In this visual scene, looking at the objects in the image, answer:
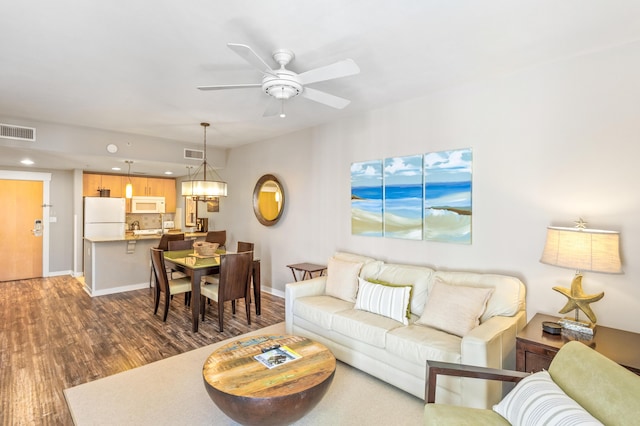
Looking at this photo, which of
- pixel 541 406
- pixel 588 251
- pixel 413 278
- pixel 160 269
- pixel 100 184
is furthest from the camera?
pixel 100 184

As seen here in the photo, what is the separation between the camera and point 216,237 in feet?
19.9

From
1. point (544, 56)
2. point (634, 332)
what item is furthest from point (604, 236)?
point (544, 56)

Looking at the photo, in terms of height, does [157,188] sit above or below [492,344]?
above

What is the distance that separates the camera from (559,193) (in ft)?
8.49

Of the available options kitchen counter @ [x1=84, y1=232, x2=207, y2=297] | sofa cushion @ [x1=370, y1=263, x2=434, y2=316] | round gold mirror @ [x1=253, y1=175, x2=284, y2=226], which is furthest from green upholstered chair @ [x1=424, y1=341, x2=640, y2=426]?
kitchen counter @ [x1=84, y1=232, x2=207, y2=297]

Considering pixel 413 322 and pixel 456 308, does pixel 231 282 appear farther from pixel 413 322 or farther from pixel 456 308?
pixel 456 308

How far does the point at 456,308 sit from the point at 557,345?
2.21 ft

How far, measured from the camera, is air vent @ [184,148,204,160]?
5.73 meters

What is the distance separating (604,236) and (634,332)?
77cm

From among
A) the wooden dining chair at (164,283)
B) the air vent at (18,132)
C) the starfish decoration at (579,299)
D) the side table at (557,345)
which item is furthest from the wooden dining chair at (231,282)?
the starfish decoration at (579,299)

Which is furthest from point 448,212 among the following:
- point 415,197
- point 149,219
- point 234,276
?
point 149,219

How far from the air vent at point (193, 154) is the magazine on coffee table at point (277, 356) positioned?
4396 millimetres

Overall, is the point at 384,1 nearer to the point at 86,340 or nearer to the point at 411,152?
the point at 411,152

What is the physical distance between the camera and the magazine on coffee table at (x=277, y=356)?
7.10 ft
